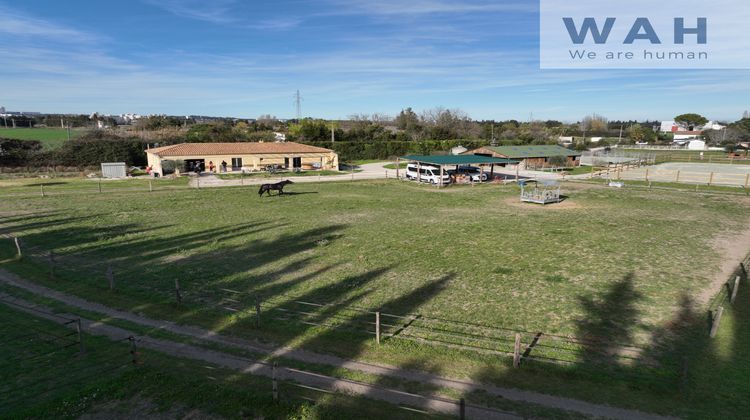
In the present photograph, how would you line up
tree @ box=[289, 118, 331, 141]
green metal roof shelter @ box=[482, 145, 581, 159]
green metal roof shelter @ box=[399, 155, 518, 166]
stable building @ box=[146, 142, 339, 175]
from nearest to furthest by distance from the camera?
1. green metal roof shelter @ box=[399, 155, 518, 166]
2. stable building @ box=[146, 142, 339, 175]
3. green metal roof shelter @ box=[482, 145, 581, 159]
4. tree @ box=[289, 118, 331, 141]

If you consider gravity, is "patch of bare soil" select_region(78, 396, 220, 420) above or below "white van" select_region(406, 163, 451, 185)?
below

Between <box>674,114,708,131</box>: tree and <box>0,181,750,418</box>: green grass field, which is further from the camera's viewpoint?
<box>674,114,708,131</box>: tree

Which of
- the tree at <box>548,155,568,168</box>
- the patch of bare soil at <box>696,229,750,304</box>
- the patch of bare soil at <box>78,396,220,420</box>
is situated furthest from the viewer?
the tree at <box>548,155,568,168</box>

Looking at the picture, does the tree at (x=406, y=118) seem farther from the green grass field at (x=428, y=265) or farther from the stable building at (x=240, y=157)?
the green grass field at (x=428, y=265)

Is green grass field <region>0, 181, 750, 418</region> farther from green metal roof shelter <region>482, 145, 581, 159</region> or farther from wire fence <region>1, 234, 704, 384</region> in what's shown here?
green metal roof shelter <region>482, 145, 581, 159</region>

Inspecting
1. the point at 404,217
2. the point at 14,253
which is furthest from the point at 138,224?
the point at 404,217

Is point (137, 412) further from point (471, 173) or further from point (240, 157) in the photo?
point (240, 157)

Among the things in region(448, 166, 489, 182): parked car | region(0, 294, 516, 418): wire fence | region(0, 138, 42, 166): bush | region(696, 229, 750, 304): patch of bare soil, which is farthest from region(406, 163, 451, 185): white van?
region(0, 138, 42, 166): bush
